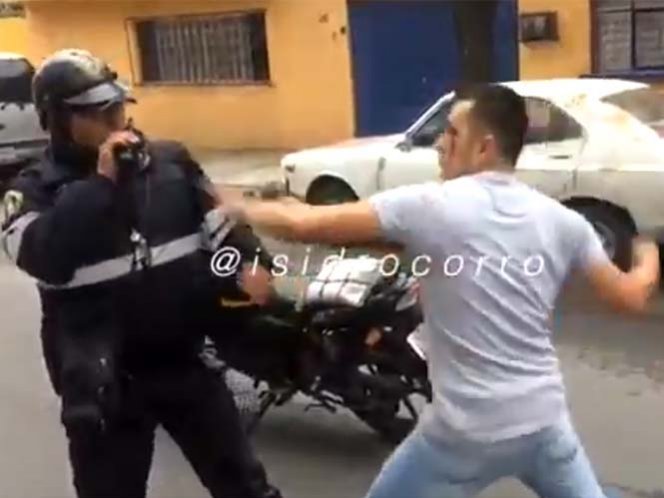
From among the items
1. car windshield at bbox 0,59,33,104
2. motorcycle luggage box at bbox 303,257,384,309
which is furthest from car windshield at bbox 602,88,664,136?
car windshield at bbox 0,59,33,104

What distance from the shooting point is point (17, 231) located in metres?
3.50

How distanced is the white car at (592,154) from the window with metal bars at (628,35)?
550 centimetres

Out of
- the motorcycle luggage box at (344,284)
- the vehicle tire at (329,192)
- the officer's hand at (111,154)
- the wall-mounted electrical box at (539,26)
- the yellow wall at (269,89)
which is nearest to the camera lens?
the officer's hand at (111,154)

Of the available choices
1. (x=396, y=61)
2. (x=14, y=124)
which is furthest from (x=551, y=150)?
(x=14, y=124)

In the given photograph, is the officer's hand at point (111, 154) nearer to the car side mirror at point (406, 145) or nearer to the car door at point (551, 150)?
the car door at point (551, 150)

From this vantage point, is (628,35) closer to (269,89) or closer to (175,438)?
(269,89)

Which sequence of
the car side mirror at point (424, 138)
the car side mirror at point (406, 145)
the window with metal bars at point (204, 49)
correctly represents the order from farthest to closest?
the window with metal bars at point (204, 49), the car side mirror at point (406, 145), the car side mirror at point (424, 138)

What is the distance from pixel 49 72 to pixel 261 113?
15.3 meters

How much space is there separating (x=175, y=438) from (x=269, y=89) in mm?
15150

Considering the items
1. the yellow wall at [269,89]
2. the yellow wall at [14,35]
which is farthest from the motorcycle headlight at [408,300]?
the yellow wall at [14,35]

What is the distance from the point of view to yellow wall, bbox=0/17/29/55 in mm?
22562

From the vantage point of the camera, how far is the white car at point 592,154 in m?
8.89

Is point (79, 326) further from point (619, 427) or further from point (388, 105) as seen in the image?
point (388, 105)

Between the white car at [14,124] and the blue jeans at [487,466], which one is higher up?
the blue jeans at [487,466]
